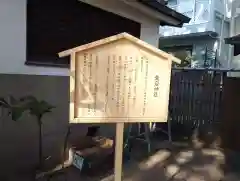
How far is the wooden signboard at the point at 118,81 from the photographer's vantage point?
2.55 metres

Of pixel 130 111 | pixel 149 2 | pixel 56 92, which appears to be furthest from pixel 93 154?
pixel 149 2

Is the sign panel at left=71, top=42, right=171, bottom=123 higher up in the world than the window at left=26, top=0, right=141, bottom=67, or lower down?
lower down

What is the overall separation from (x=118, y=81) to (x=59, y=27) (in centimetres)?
299

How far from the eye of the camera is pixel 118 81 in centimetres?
264

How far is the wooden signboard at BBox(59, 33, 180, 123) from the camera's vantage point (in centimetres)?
255

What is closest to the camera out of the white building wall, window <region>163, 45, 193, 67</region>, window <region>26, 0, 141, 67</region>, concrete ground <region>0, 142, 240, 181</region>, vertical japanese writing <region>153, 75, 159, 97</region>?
vertical japanese writing <region>153, 75, 159, 97</region>

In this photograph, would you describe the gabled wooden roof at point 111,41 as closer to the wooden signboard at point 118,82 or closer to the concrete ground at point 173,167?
the wooden signboard at point 118,82

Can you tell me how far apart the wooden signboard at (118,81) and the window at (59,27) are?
251 centimetres

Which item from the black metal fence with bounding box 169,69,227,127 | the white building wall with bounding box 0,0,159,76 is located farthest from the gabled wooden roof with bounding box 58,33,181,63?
the black metal fence with bounding box 169,69,227,127

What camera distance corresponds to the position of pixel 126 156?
220 inches

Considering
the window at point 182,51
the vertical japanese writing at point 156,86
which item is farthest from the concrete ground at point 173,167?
the window at point 182,51

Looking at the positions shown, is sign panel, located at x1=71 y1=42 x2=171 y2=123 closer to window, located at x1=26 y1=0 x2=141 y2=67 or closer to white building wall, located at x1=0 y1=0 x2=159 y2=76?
white building wall, located at x1=0 y1=0 x2=159 y2=76

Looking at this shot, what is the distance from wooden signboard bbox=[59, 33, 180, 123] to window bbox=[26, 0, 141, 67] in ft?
8.22

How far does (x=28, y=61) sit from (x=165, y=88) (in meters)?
2.93
